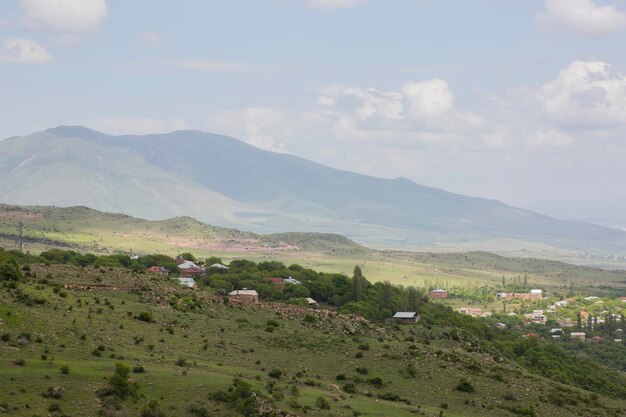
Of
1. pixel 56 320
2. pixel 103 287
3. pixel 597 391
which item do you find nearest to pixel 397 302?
pixel 597 391

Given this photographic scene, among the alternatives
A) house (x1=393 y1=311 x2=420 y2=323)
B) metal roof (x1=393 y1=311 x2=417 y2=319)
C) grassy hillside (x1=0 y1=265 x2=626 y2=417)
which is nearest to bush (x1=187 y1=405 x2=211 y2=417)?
grassy hillside (x1=0 y1=265 x2=626 y2=417)

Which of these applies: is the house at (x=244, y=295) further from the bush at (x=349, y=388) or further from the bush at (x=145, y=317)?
the bush at (x=349, y=388)

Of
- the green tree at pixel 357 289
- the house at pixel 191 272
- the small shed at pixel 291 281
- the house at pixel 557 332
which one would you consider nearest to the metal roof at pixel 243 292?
the small shed at pixel 291 281

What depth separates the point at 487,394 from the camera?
209 ft

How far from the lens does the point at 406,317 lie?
100500 millimetres

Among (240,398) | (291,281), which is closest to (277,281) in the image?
(291,281)

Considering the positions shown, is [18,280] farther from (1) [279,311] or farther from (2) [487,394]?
(2) [487,394]

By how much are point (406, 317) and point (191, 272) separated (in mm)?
28295

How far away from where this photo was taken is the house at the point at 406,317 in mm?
99975

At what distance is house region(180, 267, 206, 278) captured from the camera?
114m

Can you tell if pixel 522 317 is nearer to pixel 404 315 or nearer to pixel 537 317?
pixel 537 317

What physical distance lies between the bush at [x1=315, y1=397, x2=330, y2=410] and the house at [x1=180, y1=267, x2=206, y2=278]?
203 feet

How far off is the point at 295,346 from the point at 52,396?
24.4 m

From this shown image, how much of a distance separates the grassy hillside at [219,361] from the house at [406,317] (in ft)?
45.7
